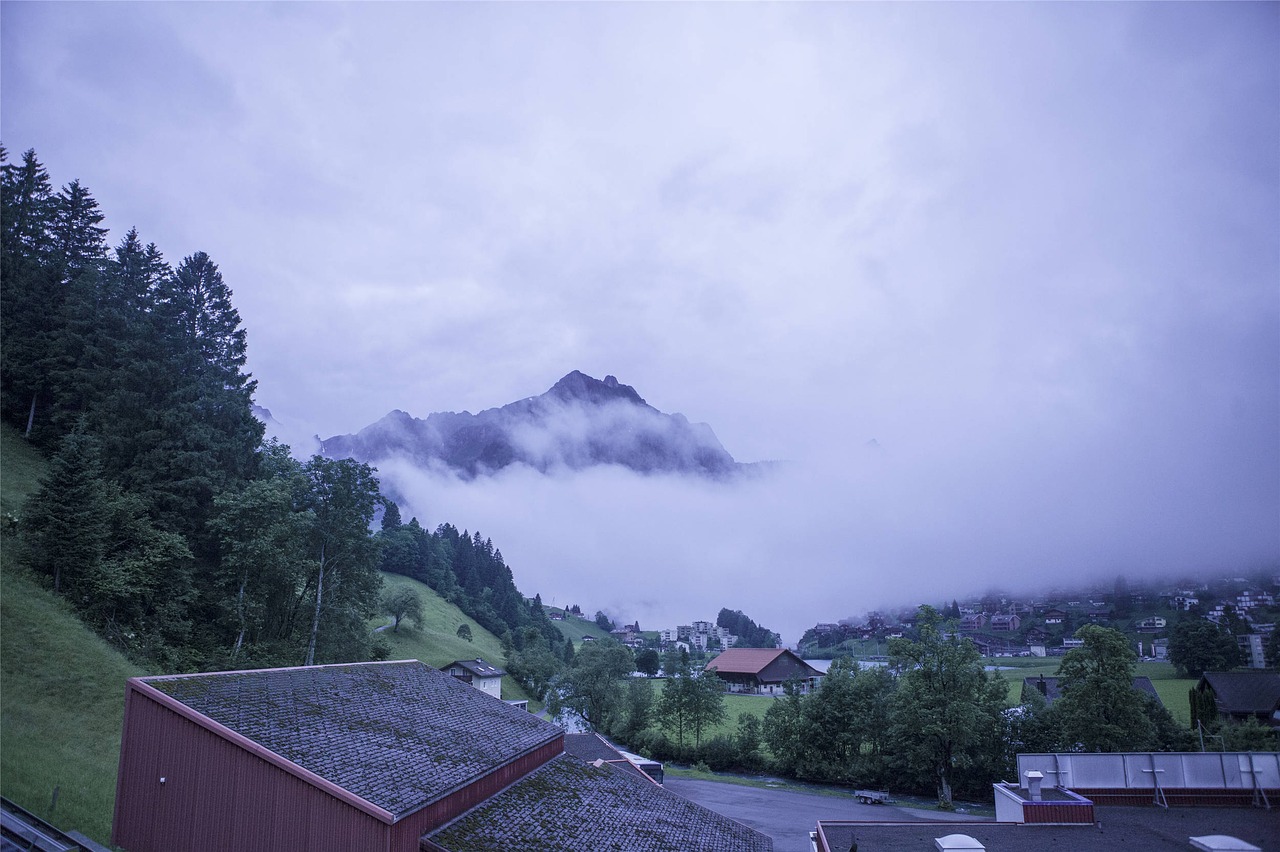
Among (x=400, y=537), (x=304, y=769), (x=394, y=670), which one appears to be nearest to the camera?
(x=304, y=769)

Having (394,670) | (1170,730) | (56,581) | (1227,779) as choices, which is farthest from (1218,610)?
(56,581)

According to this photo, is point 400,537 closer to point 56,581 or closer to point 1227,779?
point 56,581

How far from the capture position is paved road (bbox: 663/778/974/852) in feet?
91.0

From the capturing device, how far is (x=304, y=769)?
39.9 ft

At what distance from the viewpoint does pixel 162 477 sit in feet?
105

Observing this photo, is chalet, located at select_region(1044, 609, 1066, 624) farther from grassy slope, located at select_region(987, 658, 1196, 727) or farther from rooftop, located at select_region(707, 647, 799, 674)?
rooftop, located at select_region(707, 647, 799, 674)

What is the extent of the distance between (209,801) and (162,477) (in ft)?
82.6

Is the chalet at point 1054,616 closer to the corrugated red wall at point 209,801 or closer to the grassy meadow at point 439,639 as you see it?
the grassy meadow at point 439,639

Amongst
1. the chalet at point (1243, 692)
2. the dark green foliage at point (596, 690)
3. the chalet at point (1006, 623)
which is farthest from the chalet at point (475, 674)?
the chalet at point (1006, 623)

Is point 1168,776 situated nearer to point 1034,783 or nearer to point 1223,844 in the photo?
point 1034,783

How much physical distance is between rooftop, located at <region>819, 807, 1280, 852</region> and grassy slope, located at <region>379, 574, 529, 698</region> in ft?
166

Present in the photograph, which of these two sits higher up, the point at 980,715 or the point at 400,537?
the point at 400,537

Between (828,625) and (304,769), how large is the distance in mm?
140998

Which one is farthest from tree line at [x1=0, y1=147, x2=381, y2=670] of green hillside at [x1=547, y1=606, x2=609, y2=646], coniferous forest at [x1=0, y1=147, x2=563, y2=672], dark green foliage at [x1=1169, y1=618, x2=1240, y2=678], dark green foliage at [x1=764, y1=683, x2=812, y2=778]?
green hillside at [x1=547, y1=606, x2=609, y2=646]
